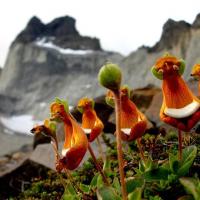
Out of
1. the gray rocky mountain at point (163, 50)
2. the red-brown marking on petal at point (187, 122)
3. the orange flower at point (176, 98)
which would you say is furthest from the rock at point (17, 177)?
the gray rocky mountain at point (163, 50)

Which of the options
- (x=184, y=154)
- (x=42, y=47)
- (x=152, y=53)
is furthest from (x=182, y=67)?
(x=42, y=47)

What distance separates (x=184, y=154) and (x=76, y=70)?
54895 mm

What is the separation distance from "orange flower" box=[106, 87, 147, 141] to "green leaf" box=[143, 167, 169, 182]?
170mm

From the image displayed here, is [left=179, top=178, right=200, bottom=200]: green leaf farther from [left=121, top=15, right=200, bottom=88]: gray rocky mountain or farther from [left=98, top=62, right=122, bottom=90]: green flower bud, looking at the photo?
[left=121, top=15, right=200, bottom=88]: gray rocky mountain

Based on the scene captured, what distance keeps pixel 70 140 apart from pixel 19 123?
51.7 meters

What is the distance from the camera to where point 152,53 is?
34.5 meters

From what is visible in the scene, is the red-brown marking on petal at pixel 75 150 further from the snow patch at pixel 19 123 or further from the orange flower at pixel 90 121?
the snow patch at pixel 19 123

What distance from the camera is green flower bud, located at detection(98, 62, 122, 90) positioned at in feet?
5.57

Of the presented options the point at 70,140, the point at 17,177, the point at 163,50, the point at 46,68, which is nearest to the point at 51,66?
the point at 46,68

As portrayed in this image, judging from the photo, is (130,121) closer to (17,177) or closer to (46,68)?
(17,177)

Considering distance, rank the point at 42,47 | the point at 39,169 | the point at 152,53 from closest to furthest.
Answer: the point at 39,169 < the point at 152,53 < the point at 42,47

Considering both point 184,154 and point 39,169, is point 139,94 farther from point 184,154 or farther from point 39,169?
point 184,154

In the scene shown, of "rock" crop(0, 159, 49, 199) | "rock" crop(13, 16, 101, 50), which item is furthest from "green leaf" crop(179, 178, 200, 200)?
"rock" crop(13, 16, 101, 50)

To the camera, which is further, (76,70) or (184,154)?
(76,70)
